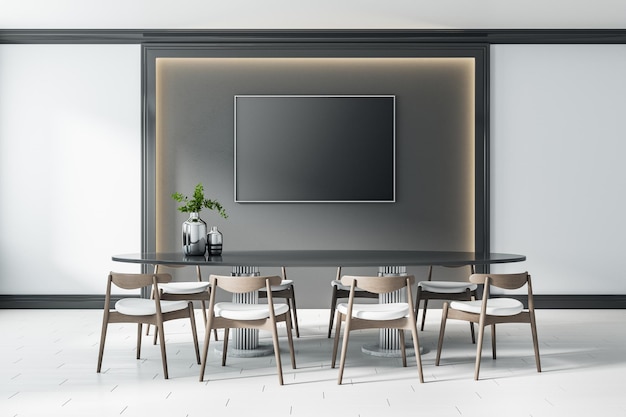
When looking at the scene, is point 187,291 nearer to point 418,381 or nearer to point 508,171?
point 418,381

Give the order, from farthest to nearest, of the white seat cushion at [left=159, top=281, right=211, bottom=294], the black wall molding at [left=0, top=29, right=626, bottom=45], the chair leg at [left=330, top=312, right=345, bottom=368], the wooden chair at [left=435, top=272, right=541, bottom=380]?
the black wall molding at [left=0, top=29, right=626, bottom=45], the white seat cushion at [left=159, top=281, right=211, bottom=294], the chair leg at [left=330, top=312, right=345, bottom=368], the wooden chair at [left=435, top=272, right=541, bottom=380]

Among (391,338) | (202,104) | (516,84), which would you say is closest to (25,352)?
(391,338)

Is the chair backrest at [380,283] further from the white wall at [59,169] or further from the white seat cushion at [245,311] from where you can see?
the white wall at [59,169]

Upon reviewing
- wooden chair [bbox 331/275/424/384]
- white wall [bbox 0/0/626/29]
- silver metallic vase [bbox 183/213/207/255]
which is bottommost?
wooden chair [bbox 331/275/424/384]

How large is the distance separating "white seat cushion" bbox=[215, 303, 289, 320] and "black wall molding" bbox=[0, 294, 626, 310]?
10.8 ft

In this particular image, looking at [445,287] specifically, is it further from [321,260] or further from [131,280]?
[131,280]

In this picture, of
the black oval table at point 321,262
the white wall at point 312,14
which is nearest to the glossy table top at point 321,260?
the black oval table at point 321,262

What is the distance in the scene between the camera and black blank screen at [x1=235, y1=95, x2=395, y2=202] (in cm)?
716

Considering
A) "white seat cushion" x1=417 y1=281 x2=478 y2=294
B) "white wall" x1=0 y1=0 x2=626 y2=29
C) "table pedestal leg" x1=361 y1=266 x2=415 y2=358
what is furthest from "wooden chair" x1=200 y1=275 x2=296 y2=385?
"white wall" x1=0 y1=0 x2=626 y2=29

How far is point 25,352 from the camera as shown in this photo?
200 inches

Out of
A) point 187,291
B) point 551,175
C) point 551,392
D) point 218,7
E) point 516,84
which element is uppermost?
point 218,7

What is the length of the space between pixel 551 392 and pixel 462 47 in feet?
13.9

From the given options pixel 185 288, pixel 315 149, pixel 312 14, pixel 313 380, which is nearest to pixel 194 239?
pixel 185 288

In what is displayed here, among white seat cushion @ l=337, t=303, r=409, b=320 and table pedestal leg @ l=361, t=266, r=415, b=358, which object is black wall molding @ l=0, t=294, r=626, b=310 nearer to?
table pedestal leg @ l=361, t=266, r=415, b=358
